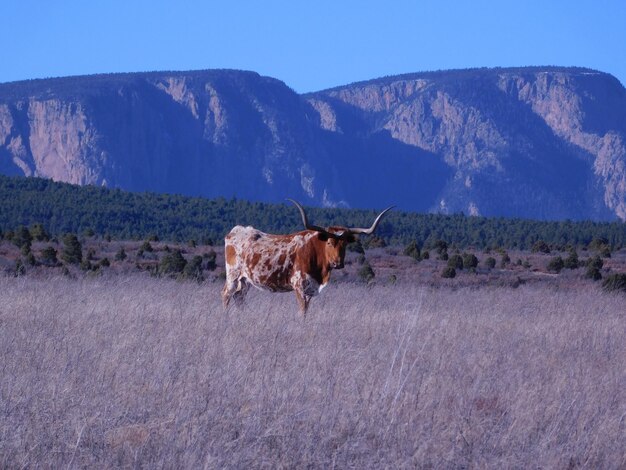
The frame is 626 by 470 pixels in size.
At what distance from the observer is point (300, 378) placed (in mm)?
7555

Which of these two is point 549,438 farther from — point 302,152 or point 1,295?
point 302,152

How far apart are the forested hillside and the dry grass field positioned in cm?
5311

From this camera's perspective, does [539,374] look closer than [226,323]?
Yes

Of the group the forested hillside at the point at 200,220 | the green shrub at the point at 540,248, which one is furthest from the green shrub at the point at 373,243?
the forested hillside at the point at 200,220

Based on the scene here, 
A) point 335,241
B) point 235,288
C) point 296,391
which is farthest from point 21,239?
point 296,391

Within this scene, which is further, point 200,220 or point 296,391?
point 200,220

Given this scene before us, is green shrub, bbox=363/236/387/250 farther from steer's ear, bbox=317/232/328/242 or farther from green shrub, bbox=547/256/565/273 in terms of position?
steer's ear, bbox=317/232/328/242

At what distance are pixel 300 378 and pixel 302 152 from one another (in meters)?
160

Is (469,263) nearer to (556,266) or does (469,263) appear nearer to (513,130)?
(556,266)

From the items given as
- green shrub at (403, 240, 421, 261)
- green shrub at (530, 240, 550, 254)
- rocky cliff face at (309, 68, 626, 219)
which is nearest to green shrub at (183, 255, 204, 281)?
green shrub at (403, 240, 421, 261)

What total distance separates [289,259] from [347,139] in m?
171

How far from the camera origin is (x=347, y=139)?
184 metres

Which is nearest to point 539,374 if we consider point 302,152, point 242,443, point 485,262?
point 242,443

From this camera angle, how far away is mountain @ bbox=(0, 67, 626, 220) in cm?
14888
